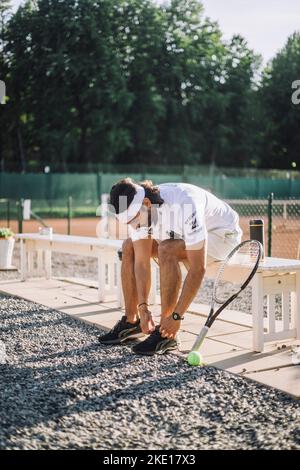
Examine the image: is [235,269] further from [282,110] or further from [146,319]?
[282,110]

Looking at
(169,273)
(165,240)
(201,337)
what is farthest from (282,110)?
(201,337)

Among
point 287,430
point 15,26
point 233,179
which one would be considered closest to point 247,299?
point 287,430

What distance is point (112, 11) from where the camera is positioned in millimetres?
38781

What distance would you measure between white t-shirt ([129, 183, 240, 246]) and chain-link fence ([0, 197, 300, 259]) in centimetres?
967

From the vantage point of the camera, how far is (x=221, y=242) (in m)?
4.93

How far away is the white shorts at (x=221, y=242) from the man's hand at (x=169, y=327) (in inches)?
30.6

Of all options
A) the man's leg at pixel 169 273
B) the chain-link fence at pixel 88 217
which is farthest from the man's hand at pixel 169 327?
the chain-link fence at pixel 88 217

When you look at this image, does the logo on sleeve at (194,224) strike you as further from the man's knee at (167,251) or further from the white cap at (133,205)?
the white cap at (133,205)

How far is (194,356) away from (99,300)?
275 centimetres

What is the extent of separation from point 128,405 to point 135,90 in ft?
127

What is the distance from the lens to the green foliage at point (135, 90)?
3722 centimetres

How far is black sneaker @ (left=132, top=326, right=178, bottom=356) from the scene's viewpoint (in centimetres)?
449

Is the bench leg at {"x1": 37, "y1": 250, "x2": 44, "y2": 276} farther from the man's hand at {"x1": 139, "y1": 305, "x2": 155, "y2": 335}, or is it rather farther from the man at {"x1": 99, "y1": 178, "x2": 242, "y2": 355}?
the man's hand at {"x1": 139, "y1": 305, "x2": 155, "y2": 335}
